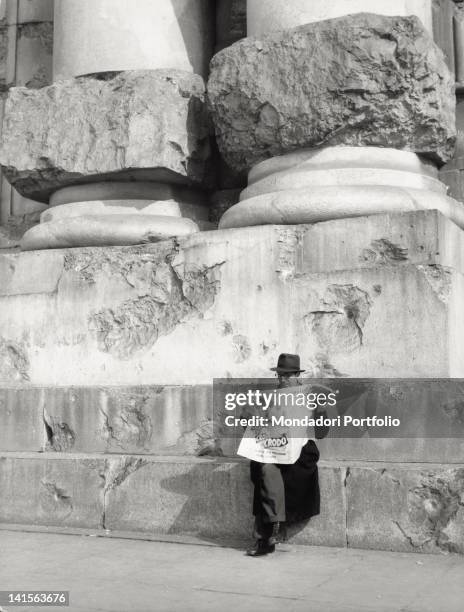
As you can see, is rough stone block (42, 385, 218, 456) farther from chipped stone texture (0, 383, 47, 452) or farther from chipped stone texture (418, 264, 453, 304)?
chipped stone texture (418, 264, 453, 304)

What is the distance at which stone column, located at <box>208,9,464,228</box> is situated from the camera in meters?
6.31

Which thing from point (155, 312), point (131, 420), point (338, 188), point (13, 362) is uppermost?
point (338, 188)

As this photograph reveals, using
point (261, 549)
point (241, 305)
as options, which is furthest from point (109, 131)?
point (261, 549)

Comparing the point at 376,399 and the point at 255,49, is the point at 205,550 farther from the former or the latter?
the point at 255,49

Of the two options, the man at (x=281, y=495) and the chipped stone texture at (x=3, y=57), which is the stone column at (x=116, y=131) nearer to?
the chipped stone texture at (x=3, y=57)

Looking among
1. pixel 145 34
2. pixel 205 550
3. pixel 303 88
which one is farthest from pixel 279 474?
pixel 145 34

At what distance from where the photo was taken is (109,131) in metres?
7.18

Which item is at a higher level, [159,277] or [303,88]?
[303,88]

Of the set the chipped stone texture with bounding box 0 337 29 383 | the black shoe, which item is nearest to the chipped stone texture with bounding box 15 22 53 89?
the chipped stone texture with bounding box 0 337 29 383

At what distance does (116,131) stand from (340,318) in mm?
2474

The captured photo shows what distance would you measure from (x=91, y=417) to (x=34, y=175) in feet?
7.26

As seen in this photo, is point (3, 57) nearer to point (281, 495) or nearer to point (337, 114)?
point (337, 114)

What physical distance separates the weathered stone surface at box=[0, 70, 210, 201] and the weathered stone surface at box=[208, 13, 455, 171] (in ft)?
1.70

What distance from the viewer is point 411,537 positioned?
5.10 metres
